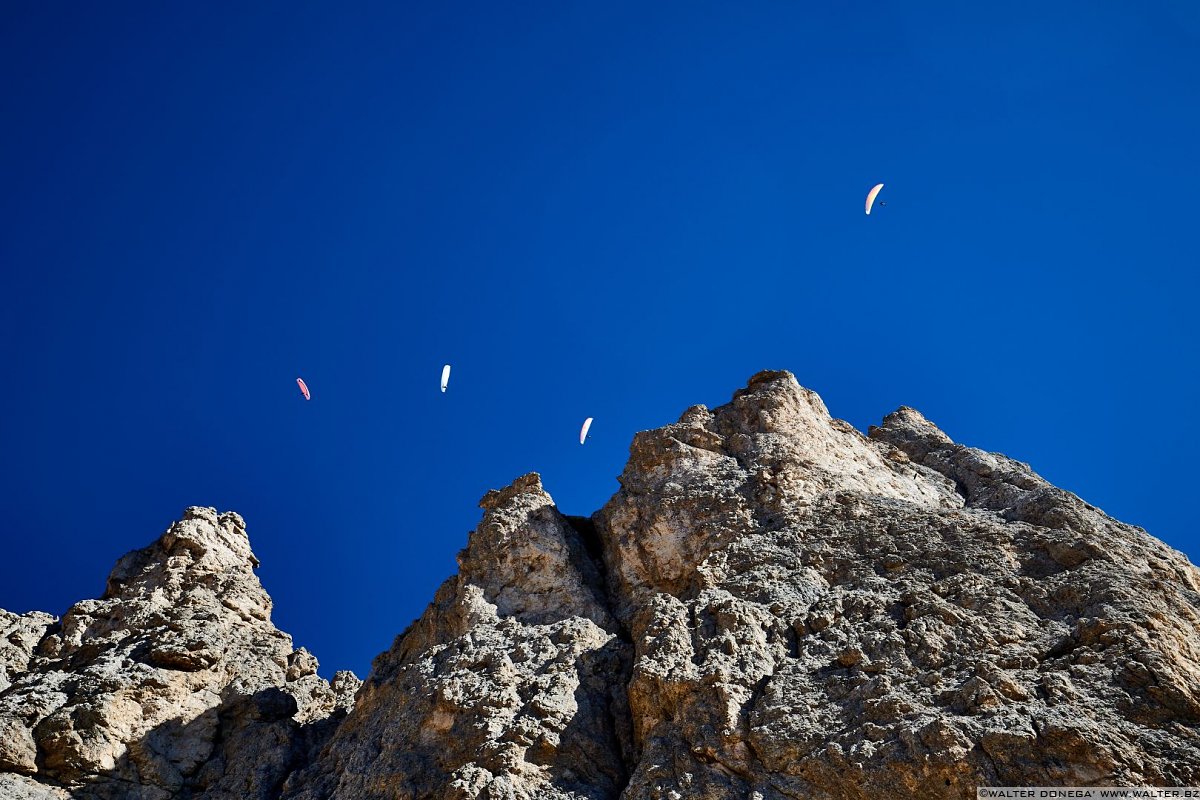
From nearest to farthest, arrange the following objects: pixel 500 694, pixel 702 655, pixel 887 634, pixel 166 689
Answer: pixel 887 634 → pixel 702 655 → pixel 500 694 → pixel 166 689

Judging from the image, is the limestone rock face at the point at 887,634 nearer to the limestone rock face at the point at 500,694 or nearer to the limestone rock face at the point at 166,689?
the limestone rock face at the point at 500,694

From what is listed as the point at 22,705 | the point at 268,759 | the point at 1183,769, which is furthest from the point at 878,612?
the point at 22,705

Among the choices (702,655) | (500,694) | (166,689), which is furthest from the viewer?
(166,689)

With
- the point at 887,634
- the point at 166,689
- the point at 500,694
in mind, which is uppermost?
the point at 166,689

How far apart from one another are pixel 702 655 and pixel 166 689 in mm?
14590

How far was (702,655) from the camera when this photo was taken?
1805 centimetres

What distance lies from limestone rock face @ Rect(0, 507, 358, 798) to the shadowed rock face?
78 millimetres

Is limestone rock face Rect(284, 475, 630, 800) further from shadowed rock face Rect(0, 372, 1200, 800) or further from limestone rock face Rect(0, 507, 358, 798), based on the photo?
limestone rock face Rect(0, 507, 358, 798)

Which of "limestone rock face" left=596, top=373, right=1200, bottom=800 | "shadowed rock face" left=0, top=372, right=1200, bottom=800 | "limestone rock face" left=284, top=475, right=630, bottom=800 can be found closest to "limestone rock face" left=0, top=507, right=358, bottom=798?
"shadowed rock face" left=0, top=372, right=1200, bottom=800

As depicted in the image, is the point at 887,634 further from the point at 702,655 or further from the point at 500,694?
the point at 500,694

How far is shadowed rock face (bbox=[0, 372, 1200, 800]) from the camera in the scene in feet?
48.4

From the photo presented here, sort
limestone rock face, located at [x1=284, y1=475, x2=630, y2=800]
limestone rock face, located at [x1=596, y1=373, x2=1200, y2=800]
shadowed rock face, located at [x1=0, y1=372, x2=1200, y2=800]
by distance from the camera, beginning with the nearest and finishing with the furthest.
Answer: limestone rock face, located at [x1=596, y1=373, x2=1200, y2=800] → shadowed rock face, located at [x1=0, y1=372, x2=1200, y2=800] → limestone rock face, located at [x1=284, y1=475, x2=630, y2=800]

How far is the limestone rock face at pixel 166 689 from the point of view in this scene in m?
20.6

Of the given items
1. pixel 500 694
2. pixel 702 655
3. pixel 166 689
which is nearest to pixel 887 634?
pixel 702 655
